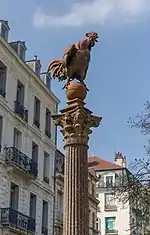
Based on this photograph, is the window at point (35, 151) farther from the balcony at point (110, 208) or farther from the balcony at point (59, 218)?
the balcony at point (110, 208)

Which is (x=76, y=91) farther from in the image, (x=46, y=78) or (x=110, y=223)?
(x=110, y=223)

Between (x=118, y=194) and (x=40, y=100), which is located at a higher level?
(x=40, y=100)

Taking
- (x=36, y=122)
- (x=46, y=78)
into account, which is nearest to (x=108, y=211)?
(x=46, y=78)

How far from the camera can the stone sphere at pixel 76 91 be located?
14.4 m

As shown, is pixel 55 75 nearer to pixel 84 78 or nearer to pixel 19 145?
pixel 84 78

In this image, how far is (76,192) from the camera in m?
13.4

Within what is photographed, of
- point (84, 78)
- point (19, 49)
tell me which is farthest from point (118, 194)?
point (19, 49)

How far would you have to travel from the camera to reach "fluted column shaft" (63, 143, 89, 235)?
13.1 meters

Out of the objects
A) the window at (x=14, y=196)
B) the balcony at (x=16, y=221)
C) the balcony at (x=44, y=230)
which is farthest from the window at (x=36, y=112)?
the balcony at (x=44, y=230)

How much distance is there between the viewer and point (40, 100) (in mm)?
38656

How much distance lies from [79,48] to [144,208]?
30.1 feet

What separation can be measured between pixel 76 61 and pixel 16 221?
19.6m

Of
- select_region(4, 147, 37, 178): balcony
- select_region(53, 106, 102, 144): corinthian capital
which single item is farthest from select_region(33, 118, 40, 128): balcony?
select_region(53, 106, 102, 144): corinthian capital

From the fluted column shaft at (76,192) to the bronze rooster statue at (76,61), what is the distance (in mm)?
1884
